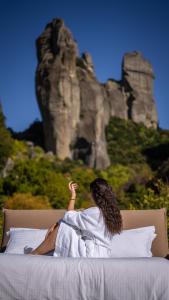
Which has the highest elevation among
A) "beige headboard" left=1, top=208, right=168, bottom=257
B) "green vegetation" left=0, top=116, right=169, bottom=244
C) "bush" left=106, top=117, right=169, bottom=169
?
"bush" left=106, top=117, right=169, bottom=169

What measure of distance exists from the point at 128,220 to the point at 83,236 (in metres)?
0.79

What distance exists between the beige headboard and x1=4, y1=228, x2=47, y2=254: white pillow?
0.14m

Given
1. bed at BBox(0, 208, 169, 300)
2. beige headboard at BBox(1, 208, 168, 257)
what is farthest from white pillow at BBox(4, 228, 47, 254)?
bed at BBox(0, 208, 169, 300)

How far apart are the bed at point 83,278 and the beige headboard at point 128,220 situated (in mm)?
1295

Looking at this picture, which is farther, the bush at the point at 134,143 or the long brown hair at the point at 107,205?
the bush at the point at 134,143

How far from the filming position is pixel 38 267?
2.78 m

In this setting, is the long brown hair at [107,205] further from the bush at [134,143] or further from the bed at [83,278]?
the bush at [134,143]

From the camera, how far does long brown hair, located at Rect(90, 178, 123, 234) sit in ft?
11.4

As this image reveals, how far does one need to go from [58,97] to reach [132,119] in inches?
585

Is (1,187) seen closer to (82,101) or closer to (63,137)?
(63,137)

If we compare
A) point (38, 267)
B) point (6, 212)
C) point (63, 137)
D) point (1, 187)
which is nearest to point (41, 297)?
point (38, 267)

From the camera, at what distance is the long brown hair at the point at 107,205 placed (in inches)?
137

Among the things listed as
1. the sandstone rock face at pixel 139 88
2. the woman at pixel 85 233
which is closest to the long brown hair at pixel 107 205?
the woman at pixel 85 233

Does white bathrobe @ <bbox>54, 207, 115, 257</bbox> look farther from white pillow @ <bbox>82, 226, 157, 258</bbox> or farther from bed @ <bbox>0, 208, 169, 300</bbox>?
bed @ <bbox>0, 208, 169, 300</bbox>
